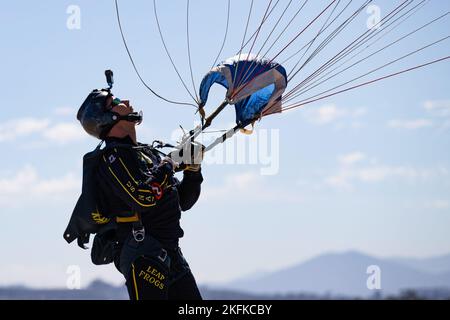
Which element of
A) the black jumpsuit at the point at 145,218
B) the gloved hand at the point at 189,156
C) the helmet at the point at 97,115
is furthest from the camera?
the gloved hand at the point at 189,156

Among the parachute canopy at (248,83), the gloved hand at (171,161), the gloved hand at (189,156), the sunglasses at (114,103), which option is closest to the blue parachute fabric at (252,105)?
the parachute canopy at (248,83)

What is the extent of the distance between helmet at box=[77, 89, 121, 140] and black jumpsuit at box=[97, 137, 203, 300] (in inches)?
6.9

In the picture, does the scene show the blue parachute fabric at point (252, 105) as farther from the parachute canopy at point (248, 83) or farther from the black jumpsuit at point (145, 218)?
the black jumpsuit at point (145, 218)

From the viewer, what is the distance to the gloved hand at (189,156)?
10539 millimetres

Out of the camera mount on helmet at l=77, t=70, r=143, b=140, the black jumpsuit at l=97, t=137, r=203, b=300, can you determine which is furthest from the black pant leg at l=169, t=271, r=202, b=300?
the camera mount on helmet at l=77, t=70, r=143, b=140

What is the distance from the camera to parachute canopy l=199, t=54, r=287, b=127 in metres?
11.0

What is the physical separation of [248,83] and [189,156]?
48.0 inches

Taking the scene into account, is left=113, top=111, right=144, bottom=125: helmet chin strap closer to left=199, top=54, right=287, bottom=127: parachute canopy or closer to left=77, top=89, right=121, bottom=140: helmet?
left=77, top=89, right=121, bottom=140: helmet

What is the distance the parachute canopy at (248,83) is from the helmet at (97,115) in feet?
4.33

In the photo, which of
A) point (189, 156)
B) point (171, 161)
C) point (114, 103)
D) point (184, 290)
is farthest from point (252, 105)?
point (184, 290)

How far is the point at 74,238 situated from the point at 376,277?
4746 millimetres

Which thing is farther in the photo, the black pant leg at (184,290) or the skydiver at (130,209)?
the black pant leg at (184,290)
